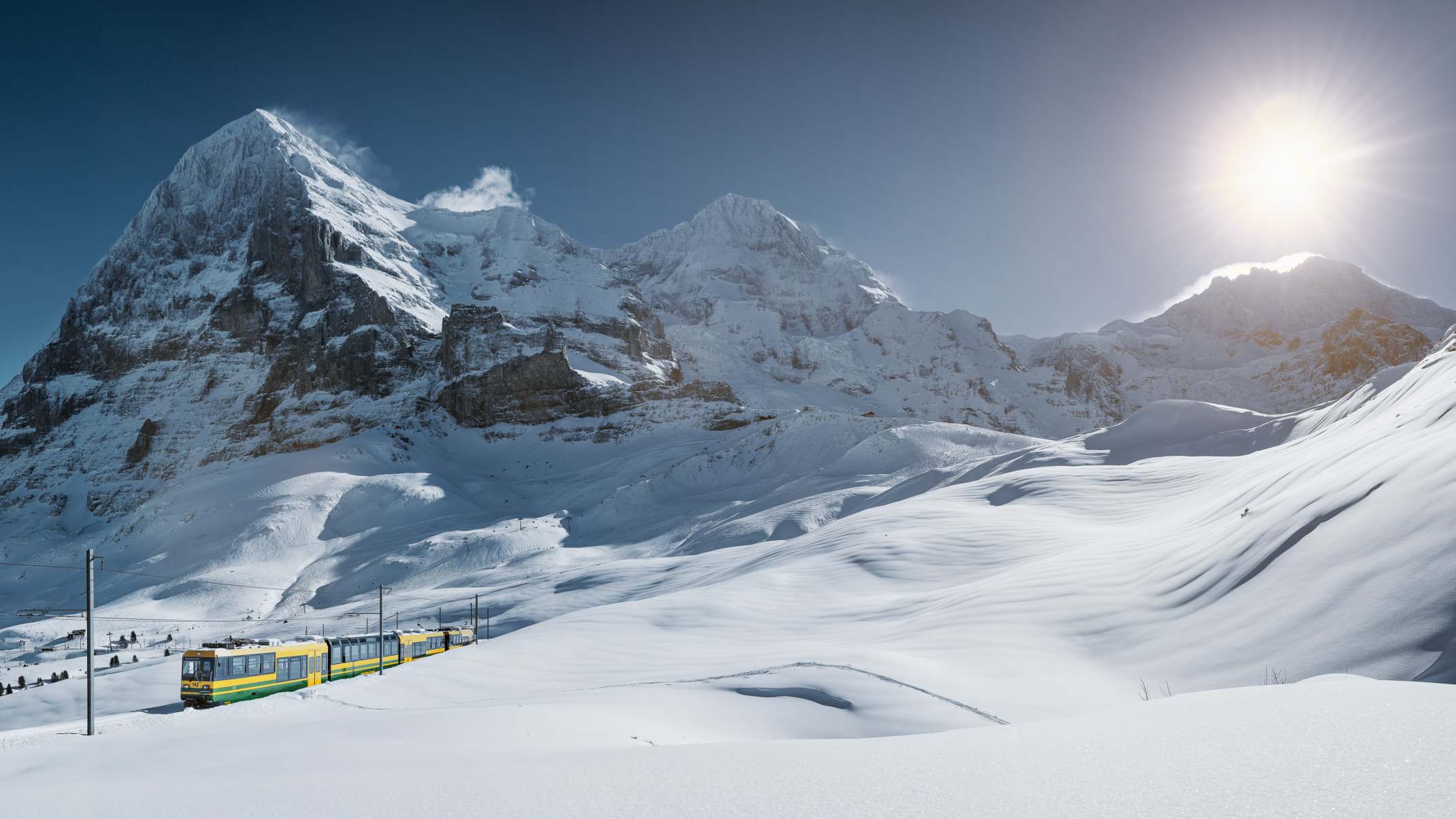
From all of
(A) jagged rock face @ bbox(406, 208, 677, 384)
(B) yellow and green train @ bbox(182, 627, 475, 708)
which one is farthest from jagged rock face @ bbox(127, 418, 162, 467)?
(B) yellow and green train @ bbox(182, 627, 475, 708)

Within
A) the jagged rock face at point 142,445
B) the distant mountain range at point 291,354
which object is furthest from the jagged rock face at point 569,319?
the jagged rock face at point 142,445

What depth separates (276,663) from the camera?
2603 cm

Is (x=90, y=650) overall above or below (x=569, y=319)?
below

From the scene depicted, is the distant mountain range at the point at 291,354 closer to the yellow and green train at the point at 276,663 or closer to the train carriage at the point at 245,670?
the yellow and green train at the point at 276,663

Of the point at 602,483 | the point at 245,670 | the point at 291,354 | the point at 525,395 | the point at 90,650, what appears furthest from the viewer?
the point at 291,354

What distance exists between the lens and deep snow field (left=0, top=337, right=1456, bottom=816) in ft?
11.5

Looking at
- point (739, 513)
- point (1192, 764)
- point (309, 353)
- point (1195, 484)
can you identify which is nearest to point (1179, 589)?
point (1192, 764)

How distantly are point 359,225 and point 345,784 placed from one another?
21322cm

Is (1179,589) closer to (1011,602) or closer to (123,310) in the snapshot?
(1011,602)

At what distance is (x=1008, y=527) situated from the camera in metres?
31.3

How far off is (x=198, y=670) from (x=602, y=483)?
74154 millimetres

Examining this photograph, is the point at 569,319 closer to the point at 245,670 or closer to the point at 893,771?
the point at 245,670

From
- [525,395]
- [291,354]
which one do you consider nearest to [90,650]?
[525,395]

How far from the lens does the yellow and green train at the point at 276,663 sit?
24.0 m
